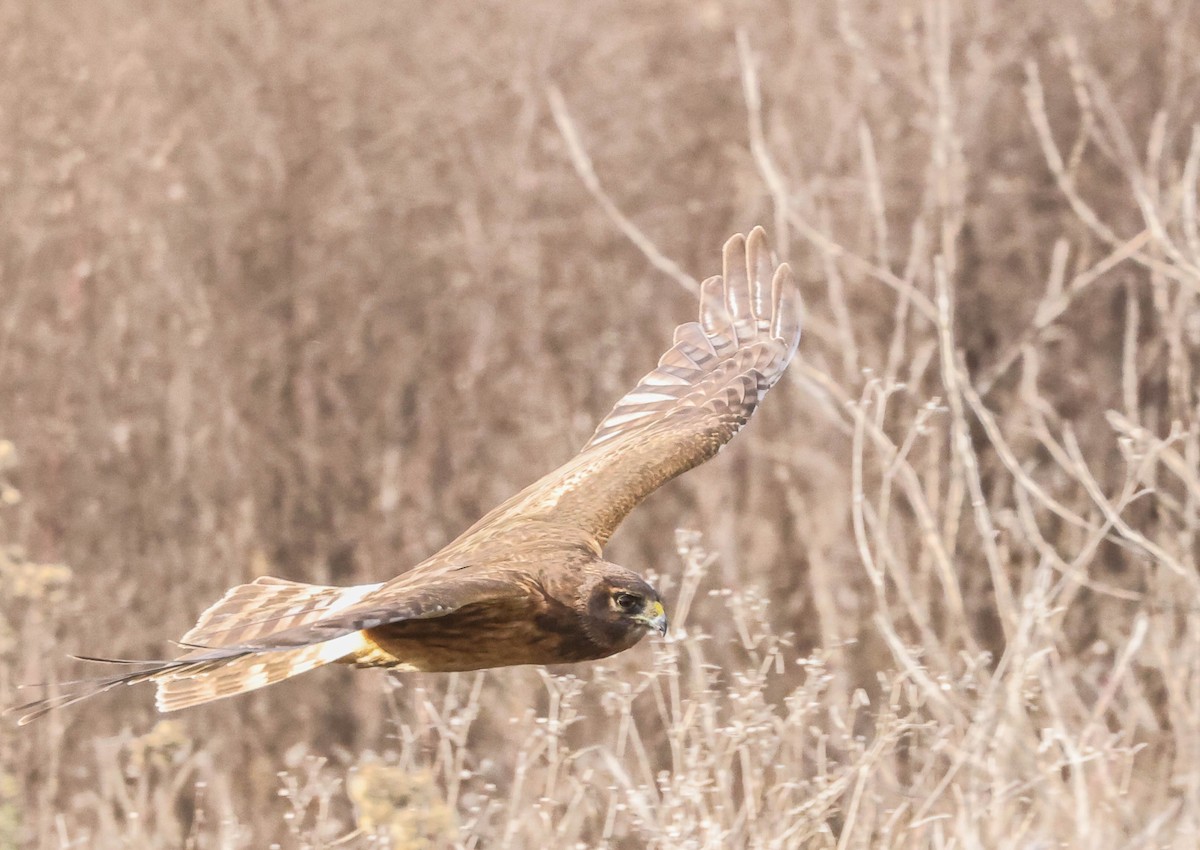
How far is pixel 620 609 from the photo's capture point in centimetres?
478

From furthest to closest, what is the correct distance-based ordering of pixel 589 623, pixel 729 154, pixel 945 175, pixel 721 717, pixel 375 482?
pixel 729 154
pixel 375 482
pixel 721 717
pixel 945 175
pixel 589 623

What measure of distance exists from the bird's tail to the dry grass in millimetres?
2355

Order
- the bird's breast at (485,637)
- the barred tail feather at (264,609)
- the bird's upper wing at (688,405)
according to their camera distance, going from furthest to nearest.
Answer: the bird's upper wing at (688,405), the barred tail feather at (264,609), the bird's breast at (485,637)

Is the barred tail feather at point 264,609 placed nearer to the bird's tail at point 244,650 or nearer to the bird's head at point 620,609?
the bird's tail at point 244,650

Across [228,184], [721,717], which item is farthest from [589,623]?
[228,184]

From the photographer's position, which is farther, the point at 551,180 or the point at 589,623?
the point at 551,180

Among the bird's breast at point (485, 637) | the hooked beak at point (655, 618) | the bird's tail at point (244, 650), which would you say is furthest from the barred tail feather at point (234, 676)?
the hooked beak at point (655, 618)

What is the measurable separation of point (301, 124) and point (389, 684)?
4477 millimetres

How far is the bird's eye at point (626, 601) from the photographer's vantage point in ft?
15.7

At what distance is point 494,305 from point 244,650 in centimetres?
544

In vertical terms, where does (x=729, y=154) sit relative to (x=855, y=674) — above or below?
above

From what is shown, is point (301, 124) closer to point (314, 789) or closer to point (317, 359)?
point (317, 359)

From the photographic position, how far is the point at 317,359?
28.9ft

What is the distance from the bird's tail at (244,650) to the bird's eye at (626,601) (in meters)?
0.62
